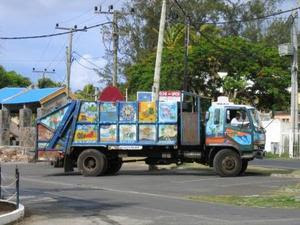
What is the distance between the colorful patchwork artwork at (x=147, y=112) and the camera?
2478cm

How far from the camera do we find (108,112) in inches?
993

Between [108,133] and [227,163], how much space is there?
A: 4741 millimetres

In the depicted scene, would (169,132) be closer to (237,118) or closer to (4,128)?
(237,118)

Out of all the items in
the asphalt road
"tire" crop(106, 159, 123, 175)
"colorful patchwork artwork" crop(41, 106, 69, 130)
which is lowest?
the asphalt road

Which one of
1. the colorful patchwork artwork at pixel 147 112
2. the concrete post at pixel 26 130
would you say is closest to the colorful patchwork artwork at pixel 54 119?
the colorful patchwork artwork at pixel 147 112

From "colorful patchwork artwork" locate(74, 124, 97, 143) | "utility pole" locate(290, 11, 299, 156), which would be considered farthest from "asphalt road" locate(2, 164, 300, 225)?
"utility pole" locate(290, 11, 299, 156)

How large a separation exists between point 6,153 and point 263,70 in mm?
23745

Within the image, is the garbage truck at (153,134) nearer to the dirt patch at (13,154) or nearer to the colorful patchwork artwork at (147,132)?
the colorful patchwork artwork at (147,132)

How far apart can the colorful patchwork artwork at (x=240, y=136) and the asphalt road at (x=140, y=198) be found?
136 cm

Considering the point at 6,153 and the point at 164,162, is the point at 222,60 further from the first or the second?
the point at 164,162

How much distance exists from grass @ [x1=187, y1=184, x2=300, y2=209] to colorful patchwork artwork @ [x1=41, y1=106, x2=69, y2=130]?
29.9 ft

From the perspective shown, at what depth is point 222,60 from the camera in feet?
175

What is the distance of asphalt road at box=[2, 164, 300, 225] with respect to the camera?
13.1 m

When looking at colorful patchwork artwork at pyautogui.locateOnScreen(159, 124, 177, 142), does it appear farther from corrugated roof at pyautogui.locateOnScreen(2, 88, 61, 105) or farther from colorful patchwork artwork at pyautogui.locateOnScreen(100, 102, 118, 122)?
corrugated roof at pyautogui.locateOnScreen(2, 88, 61, 105)
